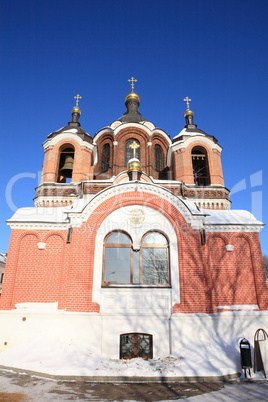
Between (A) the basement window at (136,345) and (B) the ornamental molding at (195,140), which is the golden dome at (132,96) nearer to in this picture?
(B) the ornamental molding at (195,140)

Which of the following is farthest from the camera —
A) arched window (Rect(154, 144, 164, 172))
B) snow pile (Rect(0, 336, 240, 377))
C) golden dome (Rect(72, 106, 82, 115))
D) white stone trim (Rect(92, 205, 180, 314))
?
golden dome (Rect(72, 106, 82, 115))

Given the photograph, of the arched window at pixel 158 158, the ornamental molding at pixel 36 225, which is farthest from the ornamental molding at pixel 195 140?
the ornamental molding at pixel 36 225

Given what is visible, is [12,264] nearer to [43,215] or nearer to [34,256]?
[34,256]

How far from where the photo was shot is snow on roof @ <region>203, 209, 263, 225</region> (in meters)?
10.3

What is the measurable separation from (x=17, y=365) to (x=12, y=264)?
346cm

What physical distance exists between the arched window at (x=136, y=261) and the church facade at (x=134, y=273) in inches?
1.4

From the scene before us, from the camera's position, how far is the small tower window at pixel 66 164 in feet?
56.4

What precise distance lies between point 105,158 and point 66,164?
3526 mm

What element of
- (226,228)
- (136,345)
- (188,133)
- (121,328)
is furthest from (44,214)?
(188,133)

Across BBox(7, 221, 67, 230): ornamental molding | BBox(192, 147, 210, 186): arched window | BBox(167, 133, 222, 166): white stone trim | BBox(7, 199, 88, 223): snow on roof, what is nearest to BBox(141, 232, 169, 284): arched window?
BBox(7, 199, 88, 223): snow on roof

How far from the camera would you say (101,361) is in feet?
25.7

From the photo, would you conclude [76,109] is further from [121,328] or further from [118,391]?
[118,391]

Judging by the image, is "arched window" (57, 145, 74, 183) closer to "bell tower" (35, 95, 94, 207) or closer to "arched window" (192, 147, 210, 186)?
"bell tower" (35, 95, 94, 207)

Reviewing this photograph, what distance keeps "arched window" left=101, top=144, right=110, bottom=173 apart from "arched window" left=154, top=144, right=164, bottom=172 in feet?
11.1
